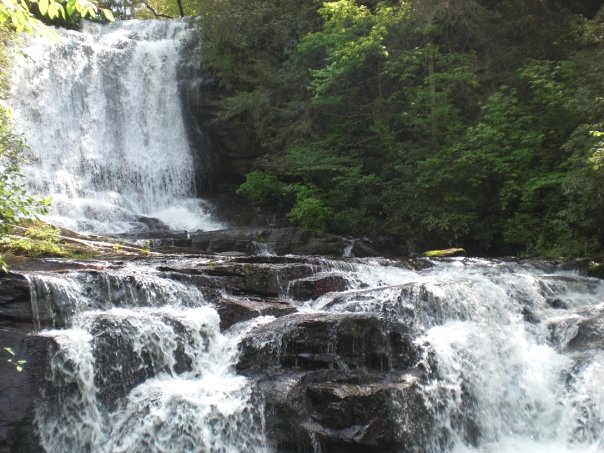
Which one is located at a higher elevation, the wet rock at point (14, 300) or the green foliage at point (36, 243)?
the green foliage at point (36, 243)

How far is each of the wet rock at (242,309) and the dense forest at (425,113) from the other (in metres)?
7.13

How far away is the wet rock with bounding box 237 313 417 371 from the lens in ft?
23.0

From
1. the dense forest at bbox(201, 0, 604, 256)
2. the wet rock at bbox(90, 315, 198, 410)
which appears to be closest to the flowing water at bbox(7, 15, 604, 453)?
the wet rock at bbox(90, 315, 198, 410)

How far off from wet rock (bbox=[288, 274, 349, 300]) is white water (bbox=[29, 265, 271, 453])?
1.27 m

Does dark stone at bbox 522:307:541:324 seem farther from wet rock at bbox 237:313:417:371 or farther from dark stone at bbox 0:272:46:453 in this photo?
dark stone at bbox 0:272:46:453

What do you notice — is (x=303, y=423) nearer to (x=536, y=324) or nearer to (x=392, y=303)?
(x=392, y=303)

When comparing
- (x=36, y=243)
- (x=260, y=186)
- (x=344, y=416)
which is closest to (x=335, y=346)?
(x=344, y=416)

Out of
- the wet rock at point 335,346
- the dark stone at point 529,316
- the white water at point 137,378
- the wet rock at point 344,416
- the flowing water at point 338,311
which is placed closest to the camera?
the wet rock at point 344,416

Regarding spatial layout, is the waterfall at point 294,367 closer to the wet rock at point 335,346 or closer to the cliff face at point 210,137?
the wet rock at point 335,346

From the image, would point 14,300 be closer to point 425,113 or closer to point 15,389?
point 15,389

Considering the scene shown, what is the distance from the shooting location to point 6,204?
7.25m

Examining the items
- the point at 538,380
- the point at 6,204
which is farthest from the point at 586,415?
the point at 6,204

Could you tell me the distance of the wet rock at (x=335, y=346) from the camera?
23.0ft

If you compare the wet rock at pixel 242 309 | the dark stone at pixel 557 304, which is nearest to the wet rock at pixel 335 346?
the wet rock at pixel 242 309
